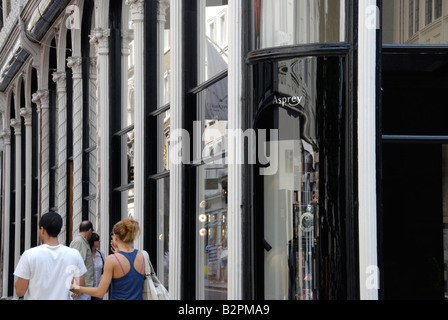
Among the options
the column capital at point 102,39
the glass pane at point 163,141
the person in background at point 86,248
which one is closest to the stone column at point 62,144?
the column capital at point 102,39

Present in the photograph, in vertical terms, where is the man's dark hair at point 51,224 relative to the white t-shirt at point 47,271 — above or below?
above

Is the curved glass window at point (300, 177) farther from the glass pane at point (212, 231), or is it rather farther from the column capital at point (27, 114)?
the column capital at point (27, 114)

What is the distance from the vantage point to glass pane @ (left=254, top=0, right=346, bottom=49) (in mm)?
10164

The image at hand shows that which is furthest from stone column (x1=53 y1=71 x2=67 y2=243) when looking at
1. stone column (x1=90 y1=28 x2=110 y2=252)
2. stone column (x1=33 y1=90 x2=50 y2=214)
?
stone column (x1=90 y1=28 x2=110 y2=252)

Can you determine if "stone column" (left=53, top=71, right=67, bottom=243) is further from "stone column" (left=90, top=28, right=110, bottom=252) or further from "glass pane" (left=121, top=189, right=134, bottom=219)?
"glass pane" (left=121, top=189, right=134, bottom=219)

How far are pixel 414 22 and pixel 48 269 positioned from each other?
4618 millimetres

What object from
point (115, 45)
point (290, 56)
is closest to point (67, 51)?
point (115, 45)

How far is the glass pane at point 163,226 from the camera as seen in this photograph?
563 inches

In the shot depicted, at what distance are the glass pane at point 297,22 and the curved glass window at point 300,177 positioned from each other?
0.26m

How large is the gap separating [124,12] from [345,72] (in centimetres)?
840

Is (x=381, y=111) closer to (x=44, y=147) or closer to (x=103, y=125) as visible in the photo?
(x=103, y=125)

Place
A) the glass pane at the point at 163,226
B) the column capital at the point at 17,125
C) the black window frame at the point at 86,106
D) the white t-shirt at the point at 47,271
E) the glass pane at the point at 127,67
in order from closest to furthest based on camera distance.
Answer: the white t-shirt at the point at 47,271 → the glass pane at the point at 163,226 → the glass pane at the point at 127,67 → the black window frame at the point at 86,106 → the column capital at the point at 17,125

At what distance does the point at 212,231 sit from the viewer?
40.2 ft
